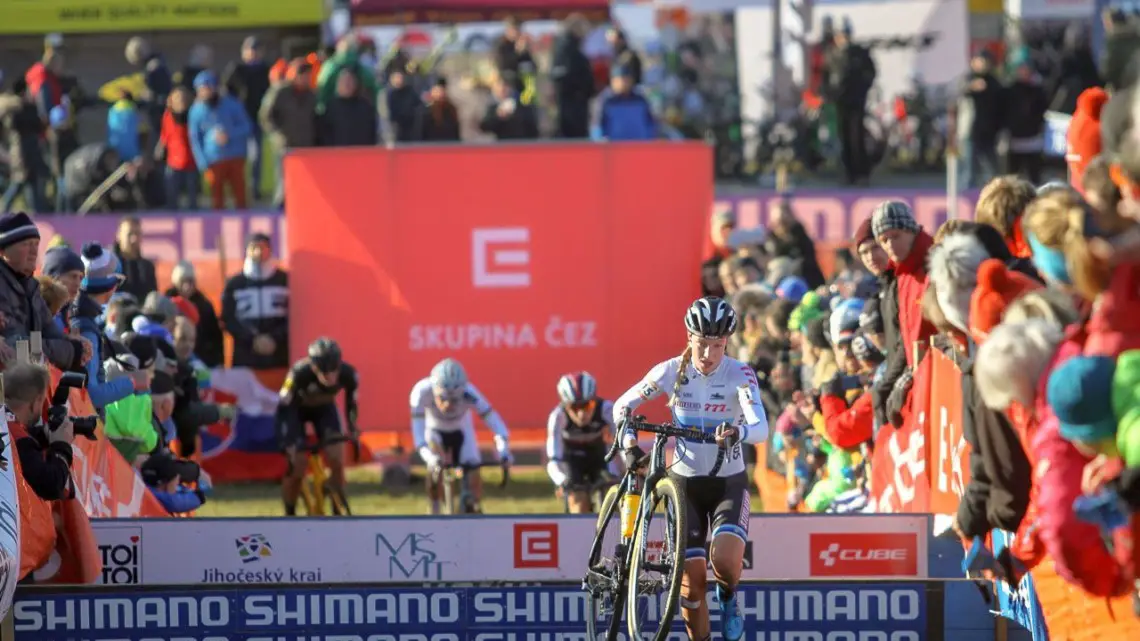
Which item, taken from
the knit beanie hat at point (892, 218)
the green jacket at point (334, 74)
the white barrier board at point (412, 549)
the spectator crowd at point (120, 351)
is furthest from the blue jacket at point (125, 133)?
the knit beanie hat at point (892, 218)

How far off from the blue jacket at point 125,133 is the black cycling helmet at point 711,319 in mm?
14325

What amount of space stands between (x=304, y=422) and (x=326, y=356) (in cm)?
61

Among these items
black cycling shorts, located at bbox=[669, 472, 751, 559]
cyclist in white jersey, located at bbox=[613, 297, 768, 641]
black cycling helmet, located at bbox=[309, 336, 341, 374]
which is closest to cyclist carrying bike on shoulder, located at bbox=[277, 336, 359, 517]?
black cycling helmet, located at bbox=[309, 336, 341, 374]

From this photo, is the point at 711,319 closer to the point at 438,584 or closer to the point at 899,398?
the point at 899,398

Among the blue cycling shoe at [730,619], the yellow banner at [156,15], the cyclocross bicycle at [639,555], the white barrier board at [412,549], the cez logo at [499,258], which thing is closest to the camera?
the cyclocross bicycle at [639,555]

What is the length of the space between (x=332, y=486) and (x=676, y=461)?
5198mm

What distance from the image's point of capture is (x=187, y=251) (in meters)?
19.2

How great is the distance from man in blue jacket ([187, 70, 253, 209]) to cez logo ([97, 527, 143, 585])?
38.3 feet

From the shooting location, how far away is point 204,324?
1661cm

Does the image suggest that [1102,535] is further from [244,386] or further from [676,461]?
[244,386]

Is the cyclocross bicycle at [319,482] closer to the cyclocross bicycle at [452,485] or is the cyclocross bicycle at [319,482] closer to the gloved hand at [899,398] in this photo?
the cyclocross bicycle at [452,485]

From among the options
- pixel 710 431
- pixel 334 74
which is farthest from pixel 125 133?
pixel 710 431

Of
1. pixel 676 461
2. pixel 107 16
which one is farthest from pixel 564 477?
pixel 107 16

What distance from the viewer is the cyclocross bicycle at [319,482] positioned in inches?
556
